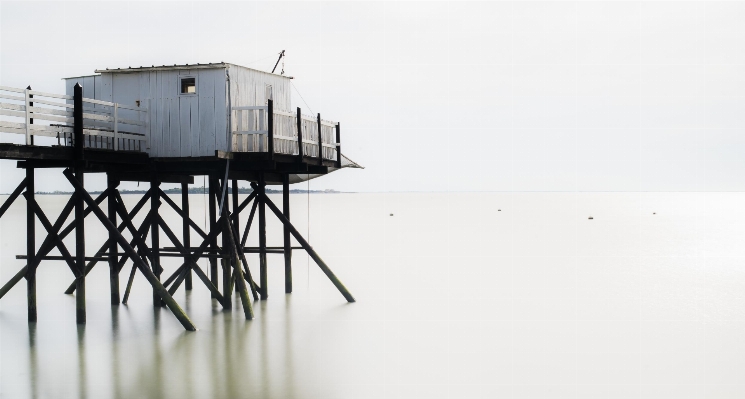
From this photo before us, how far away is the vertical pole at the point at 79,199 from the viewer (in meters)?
16.1

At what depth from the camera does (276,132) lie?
19359mm

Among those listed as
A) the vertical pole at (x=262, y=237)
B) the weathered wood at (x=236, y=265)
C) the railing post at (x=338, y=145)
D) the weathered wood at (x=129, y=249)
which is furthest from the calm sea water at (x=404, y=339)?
the railing post at (x=338, y=145)

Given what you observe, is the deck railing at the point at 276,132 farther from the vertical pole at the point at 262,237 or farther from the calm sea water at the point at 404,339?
the calm sea water at the point at 404,339

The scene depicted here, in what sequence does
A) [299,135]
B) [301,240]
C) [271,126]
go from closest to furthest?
[271,126], [299,135], [301,240]

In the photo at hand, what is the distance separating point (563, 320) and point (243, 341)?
8672 mm

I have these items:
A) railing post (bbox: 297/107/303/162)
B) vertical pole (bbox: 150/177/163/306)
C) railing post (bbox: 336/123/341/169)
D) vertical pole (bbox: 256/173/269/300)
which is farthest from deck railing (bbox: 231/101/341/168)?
vertical pole (bbox: 150/177/163/306)

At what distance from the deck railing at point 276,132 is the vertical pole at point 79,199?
3433 millimetres

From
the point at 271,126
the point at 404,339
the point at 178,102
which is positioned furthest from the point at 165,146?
the point at 404,339

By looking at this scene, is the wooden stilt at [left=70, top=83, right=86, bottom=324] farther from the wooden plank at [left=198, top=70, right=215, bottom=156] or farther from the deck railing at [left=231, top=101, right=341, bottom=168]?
the deck railing at [left=231, top=101, right=341, bottom=168]

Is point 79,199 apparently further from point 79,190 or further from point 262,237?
point 262,237

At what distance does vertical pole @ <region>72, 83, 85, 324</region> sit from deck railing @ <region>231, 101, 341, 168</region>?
11.3 feet

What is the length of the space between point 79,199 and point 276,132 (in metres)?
4.81

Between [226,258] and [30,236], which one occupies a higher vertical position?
[30,236]

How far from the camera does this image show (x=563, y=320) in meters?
21.4
